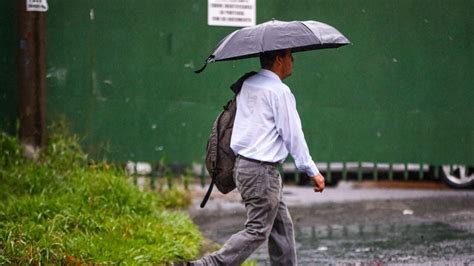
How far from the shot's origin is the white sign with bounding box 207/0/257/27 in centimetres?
987

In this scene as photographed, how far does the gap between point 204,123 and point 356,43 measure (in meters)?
1.73

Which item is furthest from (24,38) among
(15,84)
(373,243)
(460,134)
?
(460,134)

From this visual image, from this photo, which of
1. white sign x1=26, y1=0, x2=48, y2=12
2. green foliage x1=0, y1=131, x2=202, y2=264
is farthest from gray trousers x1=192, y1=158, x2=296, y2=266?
white sign x1=26, y1=0, x2=48, y2=12

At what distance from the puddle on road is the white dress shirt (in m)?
1.84

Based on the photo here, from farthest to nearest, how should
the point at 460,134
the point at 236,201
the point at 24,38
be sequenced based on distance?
the point at 236,201
the point at 460,134
the point at 24,38

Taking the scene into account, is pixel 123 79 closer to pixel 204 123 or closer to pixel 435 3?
pixel 204 123

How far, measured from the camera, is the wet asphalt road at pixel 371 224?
8258mm

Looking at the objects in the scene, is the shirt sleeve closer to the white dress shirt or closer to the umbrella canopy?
the white dress shirt

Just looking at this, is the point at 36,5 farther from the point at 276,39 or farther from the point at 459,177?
the point at 459,177

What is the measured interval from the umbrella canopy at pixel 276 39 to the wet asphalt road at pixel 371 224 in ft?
7.18

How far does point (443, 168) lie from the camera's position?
12.0m

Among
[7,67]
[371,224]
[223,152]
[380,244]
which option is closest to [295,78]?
[371,224]

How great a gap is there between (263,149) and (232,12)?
12.3 feet

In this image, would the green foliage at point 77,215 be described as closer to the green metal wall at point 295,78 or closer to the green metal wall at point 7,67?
the green metal wall at point 7,67
